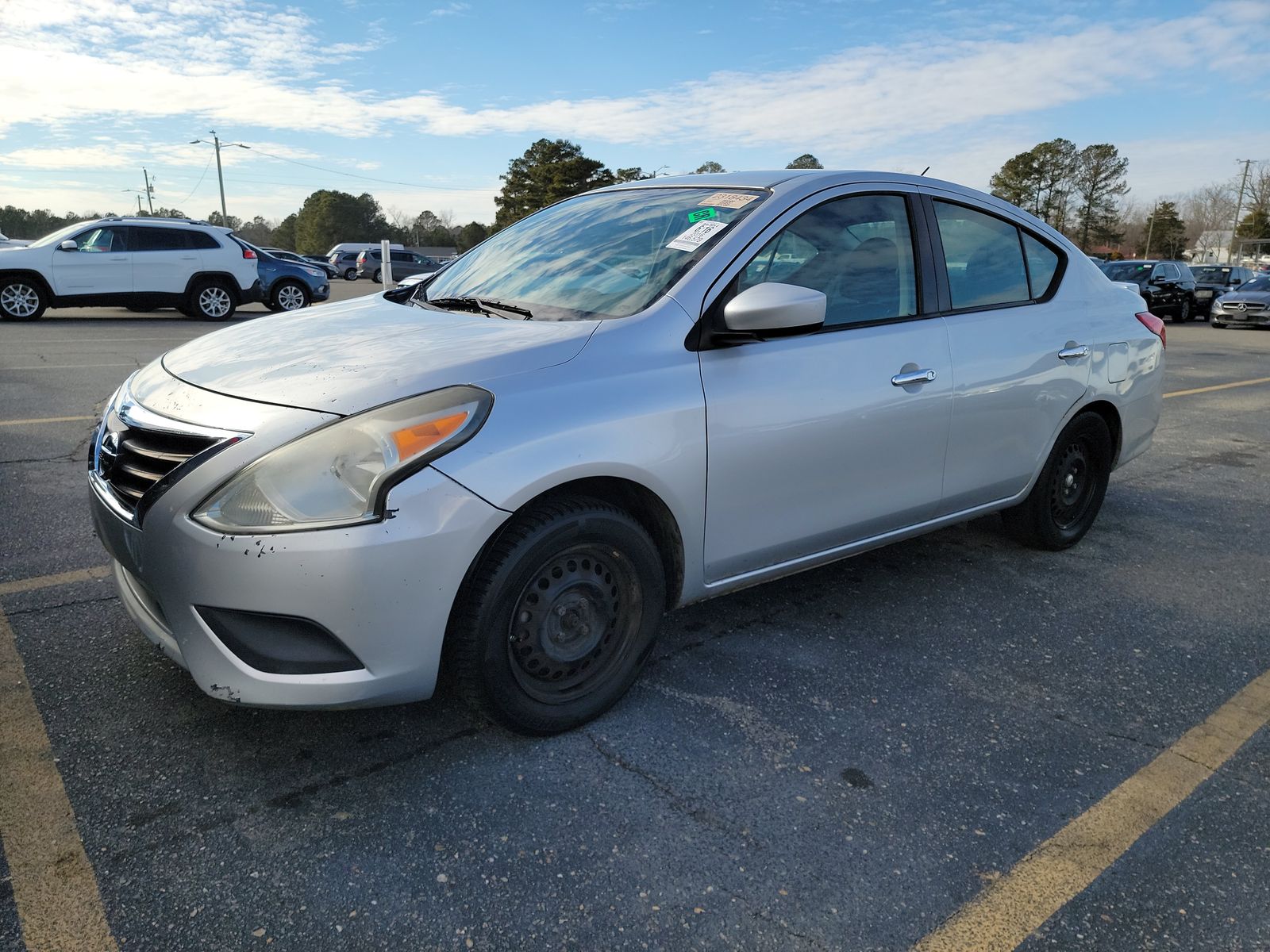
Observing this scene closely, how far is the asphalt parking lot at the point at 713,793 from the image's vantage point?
195 centimetres

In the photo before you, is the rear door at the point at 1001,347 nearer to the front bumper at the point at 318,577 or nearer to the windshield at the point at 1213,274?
the front bumper at the point at 318,577

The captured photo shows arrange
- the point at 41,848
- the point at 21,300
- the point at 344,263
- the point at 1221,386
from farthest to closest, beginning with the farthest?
the point at 344,263
the point at 21,300
the point at 1221,386
the point at 41,848

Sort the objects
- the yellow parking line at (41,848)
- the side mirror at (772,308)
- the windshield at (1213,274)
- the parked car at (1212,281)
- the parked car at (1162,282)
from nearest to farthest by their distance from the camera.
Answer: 1. the yellow parking line at (41,848)
2. the side mirror at (772,308)
3. the parked car at (1162,282)
4. the parked car at (1212,281)
5. the windshield at (1213,274)

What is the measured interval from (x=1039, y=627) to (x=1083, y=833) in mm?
1351

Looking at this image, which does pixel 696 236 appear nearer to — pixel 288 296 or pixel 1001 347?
pixel 1001 347

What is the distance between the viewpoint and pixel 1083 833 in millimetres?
2285

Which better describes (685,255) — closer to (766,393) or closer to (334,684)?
(766,393)

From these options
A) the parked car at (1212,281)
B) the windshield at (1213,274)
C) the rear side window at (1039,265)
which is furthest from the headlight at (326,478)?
the windshield at (1213,274)

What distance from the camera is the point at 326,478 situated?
2150mm

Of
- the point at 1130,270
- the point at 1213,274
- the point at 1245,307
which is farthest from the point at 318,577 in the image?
the point at 1213,274

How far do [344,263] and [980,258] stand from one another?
1757 inches

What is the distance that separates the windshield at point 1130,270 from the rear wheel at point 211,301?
20.3m

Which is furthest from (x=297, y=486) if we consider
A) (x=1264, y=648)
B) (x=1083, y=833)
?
(x=1264, y=648)

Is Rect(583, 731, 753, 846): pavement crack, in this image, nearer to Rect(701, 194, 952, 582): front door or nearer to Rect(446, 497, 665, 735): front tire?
Rect(446, 497, 665, 735): front tire
